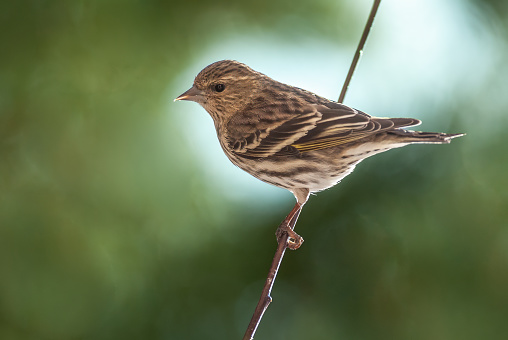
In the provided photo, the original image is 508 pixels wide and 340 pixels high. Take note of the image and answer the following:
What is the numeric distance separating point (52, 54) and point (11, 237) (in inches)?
61.2

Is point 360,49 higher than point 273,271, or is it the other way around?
point 360,49

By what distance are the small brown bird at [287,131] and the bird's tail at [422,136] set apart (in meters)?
0.05

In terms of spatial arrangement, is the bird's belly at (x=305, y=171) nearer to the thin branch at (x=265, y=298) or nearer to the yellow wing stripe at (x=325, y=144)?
the yellow wing stripe at (x=325, y=144)

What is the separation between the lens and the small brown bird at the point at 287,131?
3947 millimetres

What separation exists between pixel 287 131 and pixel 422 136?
39.9 inches

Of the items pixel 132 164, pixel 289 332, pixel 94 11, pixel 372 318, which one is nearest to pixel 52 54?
pixel 94 11

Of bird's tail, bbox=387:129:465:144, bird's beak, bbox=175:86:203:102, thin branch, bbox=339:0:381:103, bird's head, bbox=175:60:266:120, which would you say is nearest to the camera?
thin branch, bbox=339:0:381:103

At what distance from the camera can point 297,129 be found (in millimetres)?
4148

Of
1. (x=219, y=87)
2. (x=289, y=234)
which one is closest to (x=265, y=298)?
(x=289, y=234)

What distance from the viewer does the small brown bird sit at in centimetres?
395

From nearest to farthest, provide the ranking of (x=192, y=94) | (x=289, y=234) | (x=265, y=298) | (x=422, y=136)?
1. (x=265, y=298)
2. (x=422, y=136)
3. (x=289, y=234)
4. (x=192, y=94)

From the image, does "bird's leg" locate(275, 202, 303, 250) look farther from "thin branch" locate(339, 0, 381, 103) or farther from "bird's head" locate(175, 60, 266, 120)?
"thin branch" locate(339, 0, 381, 103)

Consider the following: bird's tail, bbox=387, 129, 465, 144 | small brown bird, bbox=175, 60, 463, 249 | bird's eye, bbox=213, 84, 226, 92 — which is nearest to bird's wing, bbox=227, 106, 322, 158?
small brown bird, bbox=175, 60, 463, 249

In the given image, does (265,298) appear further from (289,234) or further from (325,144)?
(325,144)
